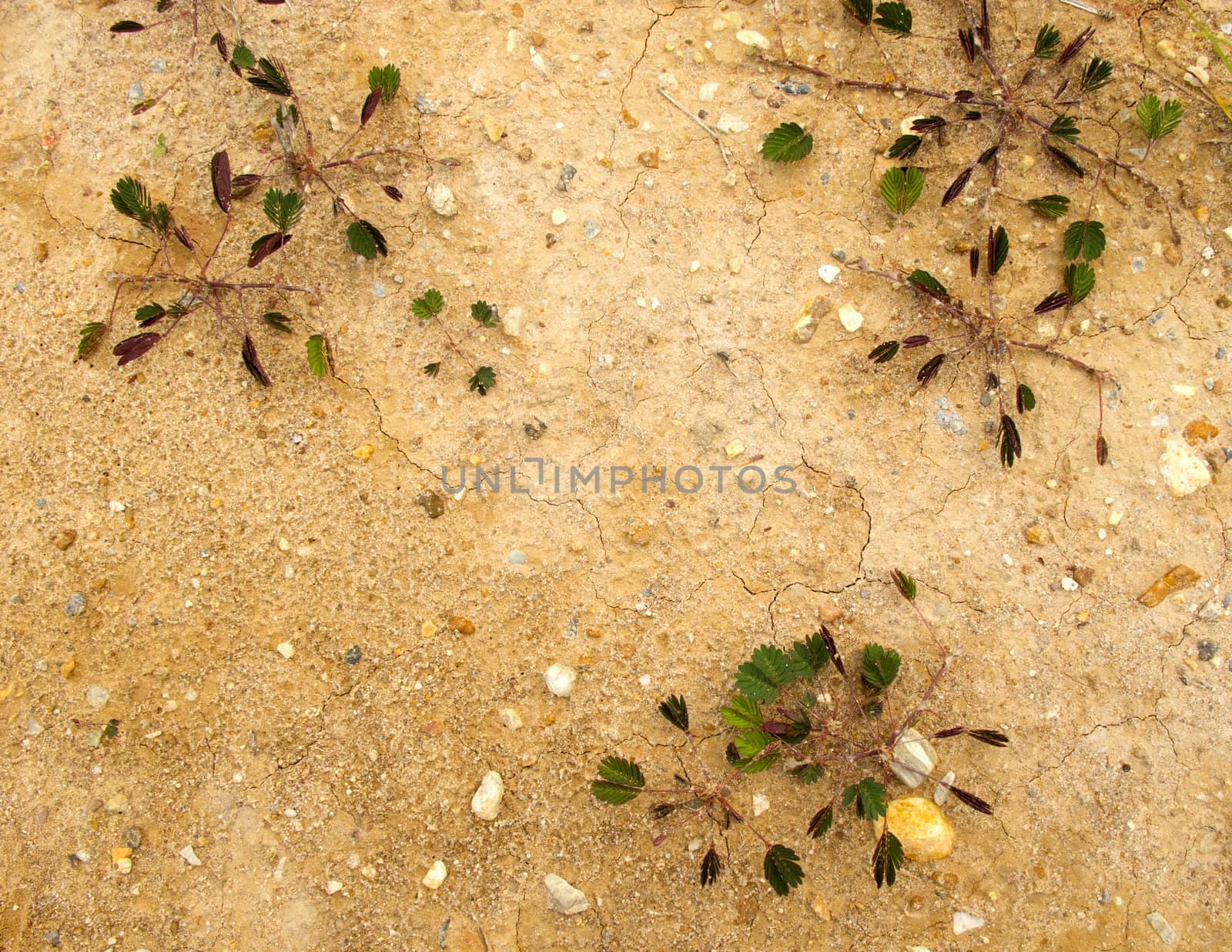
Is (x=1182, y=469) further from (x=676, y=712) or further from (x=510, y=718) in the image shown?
(x=510, y=718)

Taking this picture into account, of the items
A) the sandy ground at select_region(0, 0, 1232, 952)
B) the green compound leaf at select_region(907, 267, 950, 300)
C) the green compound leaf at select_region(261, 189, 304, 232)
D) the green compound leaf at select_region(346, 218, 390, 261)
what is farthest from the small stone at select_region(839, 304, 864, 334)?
the green compound leaf at select_region(261, 189, 304, 232)

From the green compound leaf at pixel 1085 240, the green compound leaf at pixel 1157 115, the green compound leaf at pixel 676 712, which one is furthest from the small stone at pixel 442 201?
the green compound leaf at pixel 1157 115

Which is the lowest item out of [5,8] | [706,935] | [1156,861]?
[706,935]

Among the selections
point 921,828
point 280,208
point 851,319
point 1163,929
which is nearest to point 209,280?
point 280,208

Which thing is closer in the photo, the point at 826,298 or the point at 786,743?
the point at 786,743

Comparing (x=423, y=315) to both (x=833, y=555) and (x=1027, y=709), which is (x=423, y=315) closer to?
(x=833, y=555)

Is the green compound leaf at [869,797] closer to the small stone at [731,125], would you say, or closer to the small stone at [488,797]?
the small stone at [488,797]

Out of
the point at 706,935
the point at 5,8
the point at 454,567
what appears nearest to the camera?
the point at 706,935

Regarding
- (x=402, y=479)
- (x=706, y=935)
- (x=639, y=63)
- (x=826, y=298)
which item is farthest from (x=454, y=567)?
(x=639, y=63)
